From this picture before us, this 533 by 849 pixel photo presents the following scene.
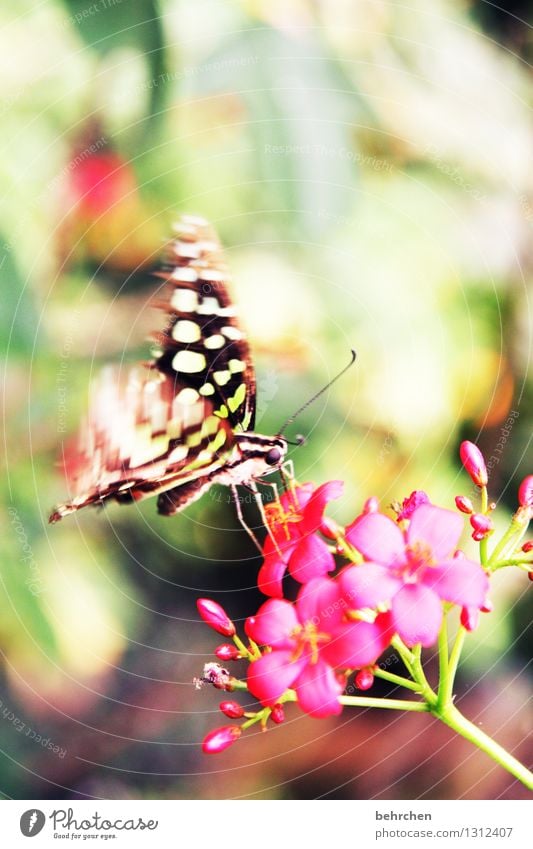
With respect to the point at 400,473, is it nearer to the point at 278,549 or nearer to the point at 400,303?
the point at 400,303

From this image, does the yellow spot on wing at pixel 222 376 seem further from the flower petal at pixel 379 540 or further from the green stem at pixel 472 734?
the green stem at pixel 472 734

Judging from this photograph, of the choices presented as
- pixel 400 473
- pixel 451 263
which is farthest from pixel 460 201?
pixel 400 473

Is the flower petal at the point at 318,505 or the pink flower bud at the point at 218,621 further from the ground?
the flower petal at the point at 318,505

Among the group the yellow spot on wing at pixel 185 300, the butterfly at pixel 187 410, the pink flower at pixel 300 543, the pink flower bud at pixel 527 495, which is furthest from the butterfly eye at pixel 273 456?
the pink flower bud at pixel 527 495

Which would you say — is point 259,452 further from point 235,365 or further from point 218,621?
point 218,621

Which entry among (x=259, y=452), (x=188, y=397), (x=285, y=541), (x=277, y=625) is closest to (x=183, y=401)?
(x=188, y=397)

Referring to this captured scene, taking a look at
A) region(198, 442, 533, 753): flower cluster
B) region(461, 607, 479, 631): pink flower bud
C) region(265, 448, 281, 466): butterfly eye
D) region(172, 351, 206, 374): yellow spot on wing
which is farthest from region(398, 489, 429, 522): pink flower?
region(172, 351, 206, 374): yellow spot on wing
